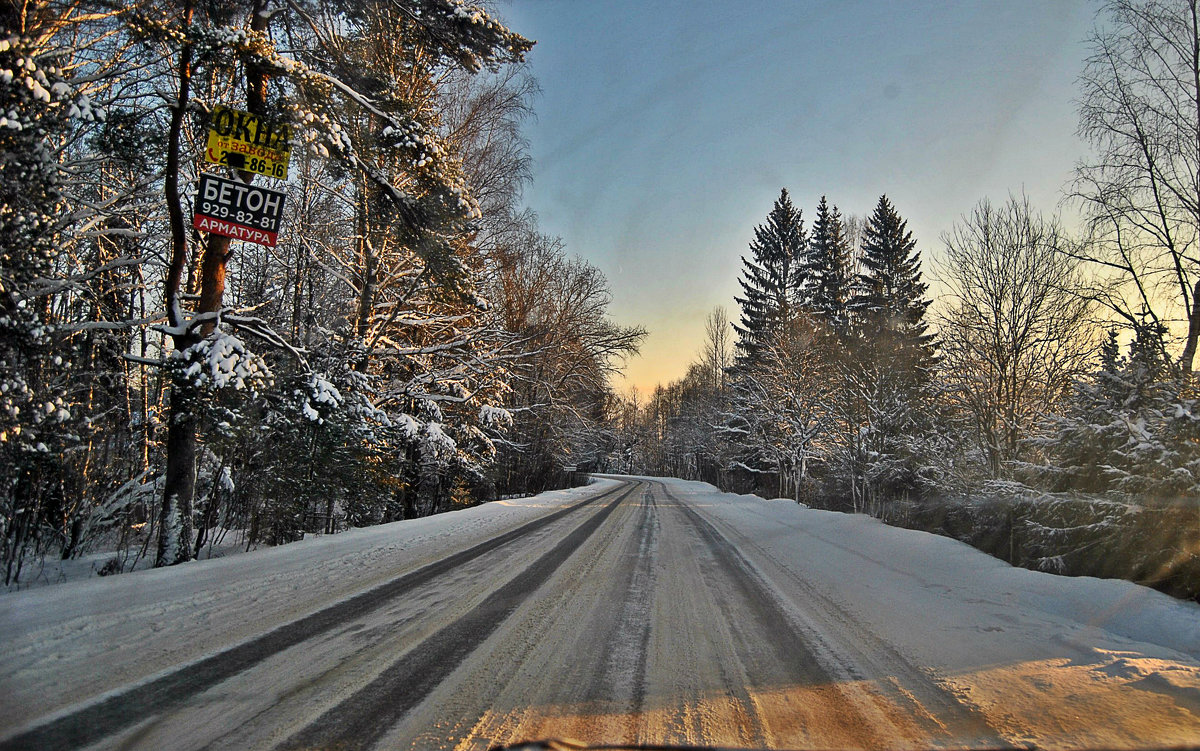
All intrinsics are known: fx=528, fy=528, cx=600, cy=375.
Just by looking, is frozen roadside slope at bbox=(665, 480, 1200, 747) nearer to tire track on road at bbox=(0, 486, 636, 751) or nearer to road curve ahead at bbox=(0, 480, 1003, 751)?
road curve ahead at bbox=(0, 480, 1003, 751)

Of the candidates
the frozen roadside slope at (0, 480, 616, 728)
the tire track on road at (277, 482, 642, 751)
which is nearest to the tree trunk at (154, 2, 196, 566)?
the frozen roadside slope at (0, 480, 616, 728)

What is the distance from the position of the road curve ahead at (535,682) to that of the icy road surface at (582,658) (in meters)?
0.02

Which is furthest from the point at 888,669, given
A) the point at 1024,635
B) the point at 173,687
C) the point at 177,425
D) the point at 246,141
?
the point at 246,141

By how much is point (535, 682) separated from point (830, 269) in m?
32.5

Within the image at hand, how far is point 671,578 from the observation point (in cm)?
636

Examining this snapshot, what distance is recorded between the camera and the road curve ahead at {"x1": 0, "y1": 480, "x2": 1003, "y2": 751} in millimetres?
2566

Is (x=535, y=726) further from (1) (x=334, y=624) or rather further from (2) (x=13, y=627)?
(2) (x=13, y=627)

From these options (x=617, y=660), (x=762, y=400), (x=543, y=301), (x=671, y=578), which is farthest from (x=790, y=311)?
(x=617, y=660)

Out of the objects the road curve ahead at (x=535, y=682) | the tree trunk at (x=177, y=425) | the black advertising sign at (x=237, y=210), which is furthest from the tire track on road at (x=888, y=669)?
the black advertising sign at (x=237, y=210)

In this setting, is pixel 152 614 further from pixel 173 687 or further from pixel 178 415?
pixel 178 415

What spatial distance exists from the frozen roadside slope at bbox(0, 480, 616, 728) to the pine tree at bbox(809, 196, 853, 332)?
26763mm

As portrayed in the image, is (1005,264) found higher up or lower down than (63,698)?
higher up

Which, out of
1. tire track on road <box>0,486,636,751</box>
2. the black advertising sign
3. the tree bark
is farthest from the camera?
the black advertising sign

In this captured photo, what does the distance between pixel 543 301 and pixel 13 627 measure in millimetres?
22642
